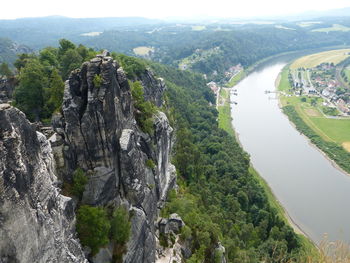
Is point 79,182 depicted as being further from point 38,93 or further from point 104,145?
point 38,93

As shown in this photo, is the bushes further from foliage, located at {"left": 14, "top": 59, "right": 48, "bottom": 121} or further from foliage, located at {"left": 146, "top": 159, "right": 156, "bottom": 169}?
foliage, located at {"left": 14, "top": 59, "right": 48, "bottom": 121}

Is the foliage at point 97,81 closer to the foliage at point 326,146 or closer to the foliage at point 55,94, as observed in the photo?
the foliage at point 55,94

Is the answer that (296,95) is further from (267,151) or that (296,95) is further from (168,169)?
(168,169)

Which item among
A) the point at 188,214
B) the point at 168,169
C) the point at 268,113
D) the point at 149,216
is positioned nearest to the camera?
the point at 149,216

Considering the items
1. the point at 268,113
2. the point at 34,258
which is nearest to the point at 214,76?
the point at 268,113

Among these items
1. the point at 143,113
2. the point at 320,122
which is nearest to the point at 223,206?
the point at 143,113

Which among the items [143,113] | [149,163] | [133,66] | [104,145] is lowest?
[149,163]
